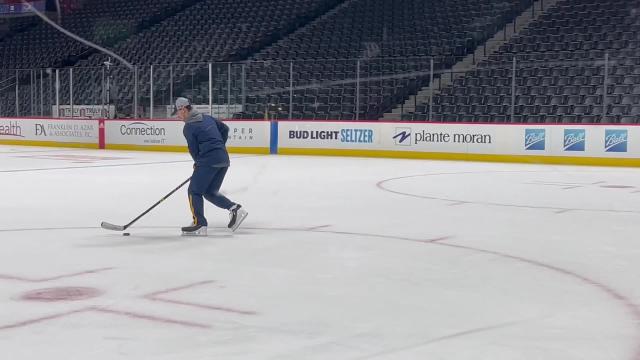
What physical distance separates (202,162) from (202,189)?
0.82 ft

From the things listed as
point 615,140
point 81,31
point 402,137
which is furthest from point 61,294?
point 81,31

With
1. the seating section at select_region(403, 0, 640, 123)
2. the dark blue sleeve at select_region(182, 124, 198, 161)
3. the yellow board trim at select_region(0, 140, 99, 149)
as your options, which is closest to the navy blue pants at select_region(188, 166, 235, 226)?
the dark blue sleeve at select_region(182, 124, 198, 161)

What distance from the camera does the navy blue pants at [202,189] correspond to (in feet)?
26.9

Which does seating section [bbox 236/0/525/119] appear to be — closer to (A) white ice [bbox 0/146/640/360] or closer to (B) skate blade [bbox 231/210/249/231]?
(A) white ice [bbox 0/146/640/360]

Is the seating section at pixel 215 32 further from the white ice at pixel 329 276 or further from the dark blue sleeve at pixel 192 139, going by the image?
the dark blue sleeve at pixel 192 139

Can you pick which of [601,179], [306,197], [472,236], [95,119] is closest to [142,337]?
[472,236]

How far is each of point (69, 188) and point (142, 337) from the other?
9.08 metres

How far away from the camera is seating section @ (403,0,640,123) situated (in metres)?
21.3

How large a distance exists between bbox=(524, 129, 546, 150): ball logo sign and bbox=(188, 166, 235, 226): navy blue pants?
1276 centimetres

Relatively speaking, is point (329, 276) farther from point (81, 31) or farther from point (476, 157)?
point (81, 31)

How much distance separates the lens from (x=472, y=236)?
8.16m

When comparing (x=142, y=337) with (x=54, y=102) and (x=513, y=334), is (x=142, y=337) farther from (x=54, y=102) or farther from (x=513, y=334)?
(x=54, y=102)

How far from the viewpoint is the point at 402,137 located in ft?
70.1

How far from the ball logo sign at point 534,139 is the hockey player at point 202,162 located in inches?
502
